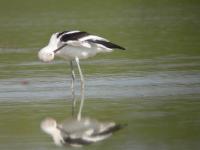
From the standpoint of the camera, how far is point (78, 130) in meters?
11.4

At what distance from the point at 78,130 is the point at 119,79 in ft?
13.4

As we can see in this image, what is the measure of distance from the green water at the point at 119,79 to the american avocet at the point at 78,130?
13cm

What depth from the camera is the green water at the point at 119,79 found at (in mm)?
11180

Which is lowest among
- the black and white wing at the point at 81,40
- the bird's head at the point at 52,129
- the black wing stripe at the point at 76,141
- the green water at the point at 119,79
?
the green water at the point at 119,79

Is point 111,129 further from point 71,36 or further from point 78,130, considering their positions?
point 71,36

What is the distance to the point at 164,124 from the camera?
456 inches

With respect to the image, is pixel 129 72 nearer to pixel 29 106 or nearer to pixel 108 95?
pixel 108 95

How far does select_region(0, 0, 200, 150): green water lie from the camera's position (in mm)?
11180

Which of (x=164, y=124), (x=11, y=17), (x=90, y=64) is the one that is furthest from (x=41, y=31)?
(x=164, y=124)

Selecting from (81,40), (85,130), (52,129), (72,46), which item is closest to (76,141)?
(85,130)

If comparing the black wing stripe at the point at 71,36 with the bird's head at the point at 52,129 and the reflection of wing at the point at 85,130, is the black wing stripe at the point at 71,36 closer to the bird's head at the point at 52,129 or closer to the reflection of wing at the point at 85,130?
the bird's head at the point at 52,129

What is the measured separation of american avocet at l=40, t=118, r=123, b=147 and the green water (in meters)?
0.13

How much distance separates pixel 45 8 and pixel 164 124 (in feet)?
58.5

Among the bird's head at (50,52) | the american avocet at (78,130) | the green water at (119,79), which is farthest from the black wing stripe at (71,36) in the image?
the american avocet at (78,130)
